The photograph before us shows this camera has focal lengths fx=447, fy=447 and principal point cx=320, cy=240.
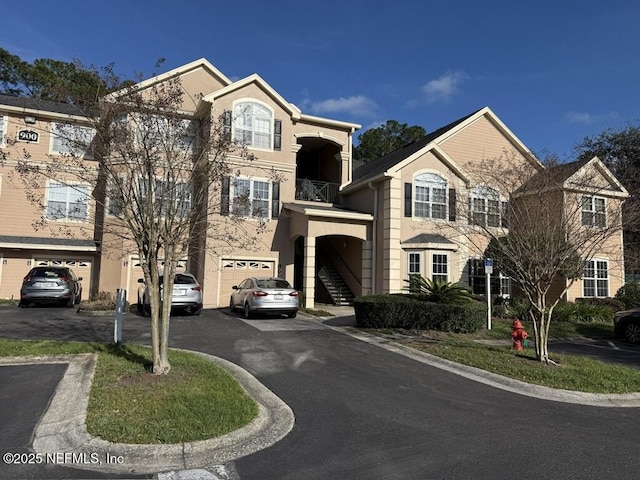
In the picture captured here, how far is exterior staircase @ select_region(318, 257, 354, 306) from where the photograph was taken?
20444 millimetres

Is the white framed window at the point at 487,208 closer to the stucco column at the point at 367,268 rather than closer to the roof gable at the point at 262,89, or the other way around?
the stucco column at the point at 367,268

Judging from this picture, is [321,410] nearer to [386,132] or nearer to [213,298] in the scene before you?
[213,298]

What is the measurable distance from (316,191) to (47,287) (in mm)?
12292

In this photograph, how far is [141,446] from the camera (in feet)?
15.1

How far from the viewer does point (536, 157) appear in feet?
47.6

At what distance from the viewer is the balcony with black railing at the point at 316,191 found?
73.5 ft

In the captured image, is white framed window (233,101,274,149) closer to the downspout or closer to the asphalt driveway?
the downspout

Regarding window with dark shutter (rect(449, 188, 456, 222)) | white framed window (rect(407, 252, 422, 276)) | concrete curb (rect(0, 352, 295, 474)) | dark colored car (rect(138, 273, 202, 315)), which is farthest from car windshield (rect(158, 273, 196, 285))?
window with dark shutter (rect(449, 188, 456, 222))

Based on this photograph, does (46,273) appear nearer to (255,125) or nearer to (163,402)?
(255,125)

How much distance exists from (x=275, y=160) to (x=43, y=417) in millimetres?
15665

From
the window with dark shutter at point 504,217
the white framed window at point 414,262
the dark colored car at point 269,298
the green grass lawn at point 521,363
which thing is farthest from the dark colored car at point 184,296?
the window with dark shutter at point 504,217

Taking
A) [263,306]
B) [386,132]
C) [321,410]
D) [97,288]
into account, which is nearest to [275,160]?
[263,306]

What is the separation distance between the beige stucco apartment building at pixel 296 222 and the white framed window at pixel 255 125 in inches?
1.8

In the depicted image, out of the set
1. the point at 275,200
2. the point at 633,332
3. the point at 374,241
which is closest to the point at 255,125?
the point at 275,200
